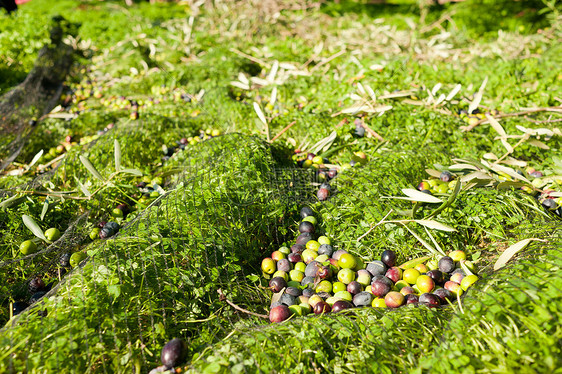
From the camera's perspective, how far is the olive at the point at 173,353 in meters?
1.86

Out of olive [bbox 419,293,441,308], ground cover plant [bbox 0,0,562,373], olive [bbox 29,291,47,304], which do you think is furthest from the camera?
olive [bbox 29,291,47,304]

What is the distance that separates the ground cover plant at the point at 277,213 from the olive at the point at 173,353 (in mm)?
11

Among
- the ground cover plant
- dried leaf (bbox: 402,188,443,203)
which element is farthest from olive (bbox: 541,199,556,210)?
dried leaf (bbox: 402,188,443,203)

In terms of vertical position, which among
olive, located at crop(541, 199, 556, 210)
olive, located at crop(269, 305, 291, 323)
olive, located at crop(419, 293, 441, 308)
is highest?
olive, located at crop(269, 305, 291, 323)

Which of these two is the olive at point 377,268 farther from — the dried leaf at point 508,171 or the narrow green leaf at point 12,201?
the narrow green leaf at point 12,201

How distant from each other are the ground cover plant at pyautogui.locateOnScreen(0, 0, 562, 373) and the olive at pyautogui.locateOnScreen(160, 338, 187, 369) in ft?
0.04

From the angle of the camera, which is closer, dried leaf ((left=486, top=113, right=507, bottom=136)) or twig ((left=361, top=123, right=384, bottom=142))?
dried leaf ((left=486, top=113, right=507, bottom=136))

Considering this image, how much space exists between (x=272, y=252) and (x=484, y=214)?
5.36 ft

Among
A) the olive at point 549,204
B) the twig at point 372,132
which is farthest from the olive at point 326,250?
the olive at point 549,204

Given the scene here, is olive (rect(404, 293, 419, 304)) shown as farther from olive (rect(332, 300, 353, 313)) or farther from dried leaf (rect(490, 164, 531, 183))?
dried leaf (rect(490, 164, 531, 183))

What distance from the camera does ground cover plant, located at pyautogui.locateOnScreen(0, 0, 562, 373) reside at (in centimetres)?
177

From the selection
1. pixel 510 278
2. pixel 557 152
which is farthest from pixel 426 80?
pixel 510 278

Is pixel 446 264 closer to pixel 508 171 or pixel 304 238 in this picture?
pixel 304 238

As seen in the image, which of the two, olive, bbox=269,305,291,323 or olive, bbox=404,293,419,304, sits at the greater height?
olive, bbox=269,305,291,323
